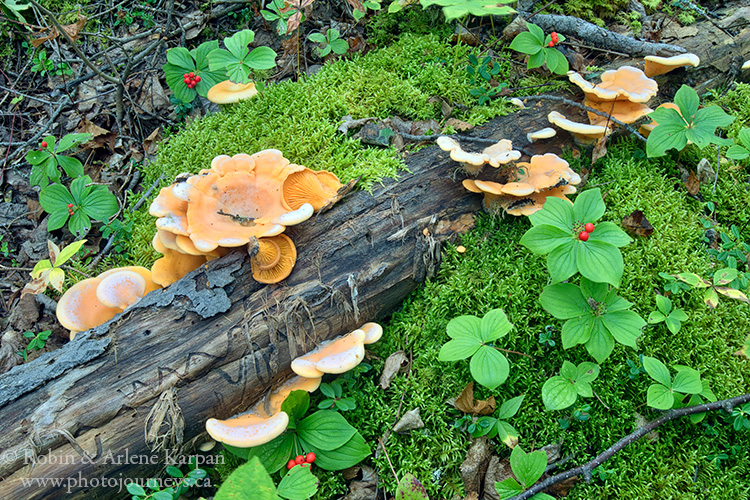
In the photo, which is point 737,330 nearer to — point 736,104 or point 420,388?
point 420,388

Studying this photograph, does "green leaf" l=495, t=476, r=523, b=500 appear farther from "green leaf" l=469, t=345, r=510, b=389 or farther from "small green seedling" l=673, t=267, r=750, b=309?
"small green seedling" l=673, t=267, r=750, b=309

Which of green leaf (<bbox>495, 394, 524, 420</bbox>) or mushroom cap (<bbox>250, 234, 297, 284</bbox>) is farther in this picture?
mushroom cap (<bbox>250, 234, 297, 284</bbox>)

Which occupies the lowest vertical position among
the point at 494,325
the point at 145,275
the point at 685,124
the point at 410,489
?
the point at 410,489

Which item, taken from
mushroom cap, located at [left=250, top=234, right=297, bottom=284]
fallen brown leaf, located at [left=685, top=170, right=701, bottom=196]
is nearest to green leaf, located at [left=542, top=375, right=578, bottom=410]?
mushroom cap, located at [left=250, top=234, right=297, bottom=284]

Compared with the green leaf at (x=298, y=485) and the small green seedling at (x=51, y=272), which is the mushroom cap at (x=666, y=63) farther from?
the small green seedling at (x=51, y=272)

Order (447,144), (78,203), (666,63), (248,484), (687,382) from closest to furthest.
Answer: (248,484) → (687,382) → (447,144) → (666,63) → (78,203)

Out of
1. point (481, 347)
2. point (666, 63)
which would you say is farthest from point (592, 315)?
point (666, 63)

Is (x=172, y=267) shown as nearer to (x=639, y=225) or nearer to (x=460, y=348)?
(x=460, y=348)
